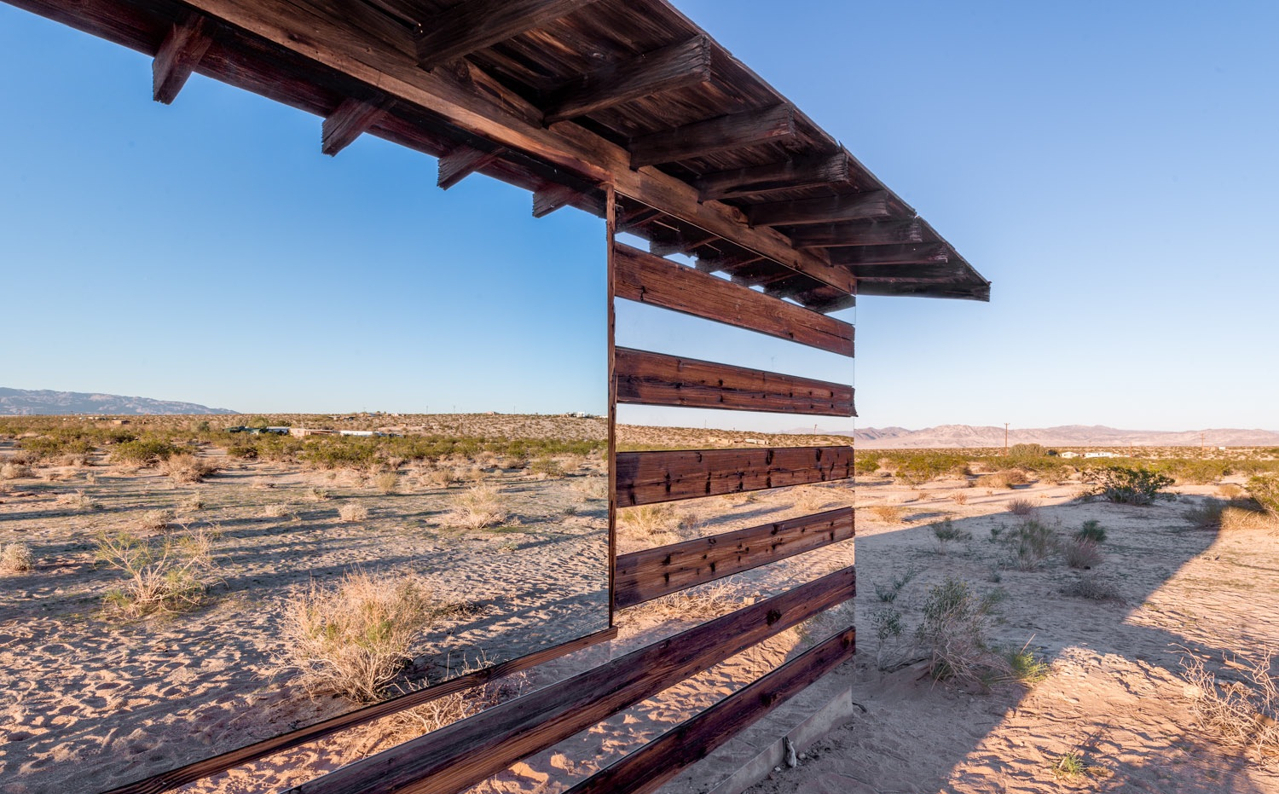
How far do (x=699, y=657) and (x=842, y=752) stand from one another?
5.56 ft

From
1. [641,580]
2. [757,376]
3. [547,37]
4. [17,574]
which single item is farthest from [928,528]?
[17,574]

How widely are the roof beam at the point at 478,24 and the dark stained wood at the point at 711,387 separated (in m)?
1.32

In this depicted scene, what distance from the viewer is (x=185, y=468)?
1648cm

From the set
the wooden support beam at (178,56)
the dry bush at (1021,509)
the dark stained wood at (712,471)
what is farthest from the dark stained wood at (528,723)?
the dry bush at (1021,509)

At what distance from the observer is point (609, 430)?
2.55 meters

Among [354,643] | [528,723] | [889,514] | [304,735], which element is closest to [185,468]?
[354,643]

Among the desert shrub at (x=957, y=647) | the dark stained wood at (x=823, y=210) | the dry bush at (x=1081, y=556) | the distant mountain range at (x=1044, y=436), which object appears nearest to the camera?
the dark stained wood at (x=823, y=210)

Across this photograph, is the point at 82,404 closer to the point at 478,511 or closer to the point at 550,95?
the point at 478,511

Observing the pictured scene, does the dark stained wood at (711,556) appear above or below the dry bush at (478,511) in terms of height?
above

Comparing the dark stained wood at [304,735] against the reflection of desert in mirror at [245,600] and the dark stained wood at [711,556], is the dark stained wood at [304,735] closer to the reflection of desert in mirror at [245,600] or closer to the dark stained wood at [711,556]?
the dark stained wood at [711,556]

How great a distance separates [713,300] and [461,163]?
1.58 meters

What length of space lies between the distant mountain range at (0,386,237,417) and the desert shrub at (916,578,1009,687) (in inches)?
4411

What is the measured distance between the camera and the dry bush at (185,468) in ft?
53.2

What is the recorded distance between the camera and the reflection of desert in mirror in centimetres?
434
